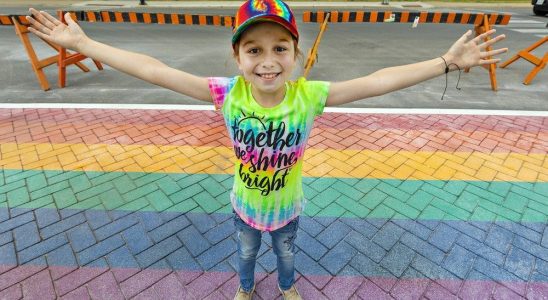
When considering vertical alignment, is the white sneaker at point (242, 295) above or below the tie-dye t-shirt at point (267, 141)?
below

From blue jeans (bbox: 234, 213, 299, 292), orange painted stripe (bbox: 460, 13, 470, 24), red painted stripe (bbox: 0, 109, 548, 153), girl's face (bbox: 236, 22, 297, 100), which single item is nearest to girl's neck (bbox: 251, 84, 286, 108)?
girl's face (bbox: 236, 22, 297, 100)

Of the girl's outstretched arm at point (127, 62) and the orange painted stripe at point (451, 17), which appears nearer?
the girl's outstretched arm at point (127, 62)

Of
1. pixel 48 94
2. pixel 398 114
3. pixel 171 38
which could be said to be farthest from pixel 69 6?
pixel 398 114

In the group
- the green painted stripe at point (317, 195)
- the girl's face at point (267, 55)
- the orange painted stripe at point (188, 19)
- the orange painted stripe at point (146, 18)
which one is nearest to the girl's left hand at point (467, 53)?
the girl's face at point (267, 55)

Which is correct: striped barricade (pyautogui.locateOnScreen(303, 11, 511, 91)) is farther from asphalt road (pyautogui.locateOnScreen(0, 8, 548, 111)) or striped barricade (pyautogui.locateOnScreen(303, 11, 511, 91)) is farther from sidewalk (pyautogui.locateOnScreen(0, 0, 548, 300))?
sidewalk (pyautogui.locateOnScreen(0, 0, 548, 300))

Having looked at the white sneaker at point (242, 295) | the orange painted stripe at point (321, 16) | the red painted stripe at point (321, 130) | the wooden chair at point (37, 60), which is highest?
the orange painted stripe at point (321, 16)

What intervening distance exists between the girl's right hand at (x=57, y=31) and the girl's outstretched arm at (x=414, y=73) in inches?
58.4

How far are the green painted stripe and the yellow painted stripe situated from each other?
0.42ft

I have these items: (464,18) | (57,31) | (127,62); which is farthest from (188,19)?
(127,62)

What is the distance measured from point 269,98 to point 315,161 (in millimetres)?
2650

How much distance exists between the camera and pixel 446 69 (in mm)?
1933

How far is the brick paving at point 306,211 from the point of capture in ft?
9.00

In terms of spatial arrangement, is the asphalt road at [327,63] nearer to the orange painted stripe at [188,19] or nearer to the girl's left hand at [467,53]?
the orange painted stripe at [188,19]

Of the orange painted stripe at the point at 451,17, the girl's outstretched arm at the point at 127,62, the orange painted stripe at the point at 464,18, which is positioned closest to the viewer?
the girl's outstretched arm at the point at 127,62
